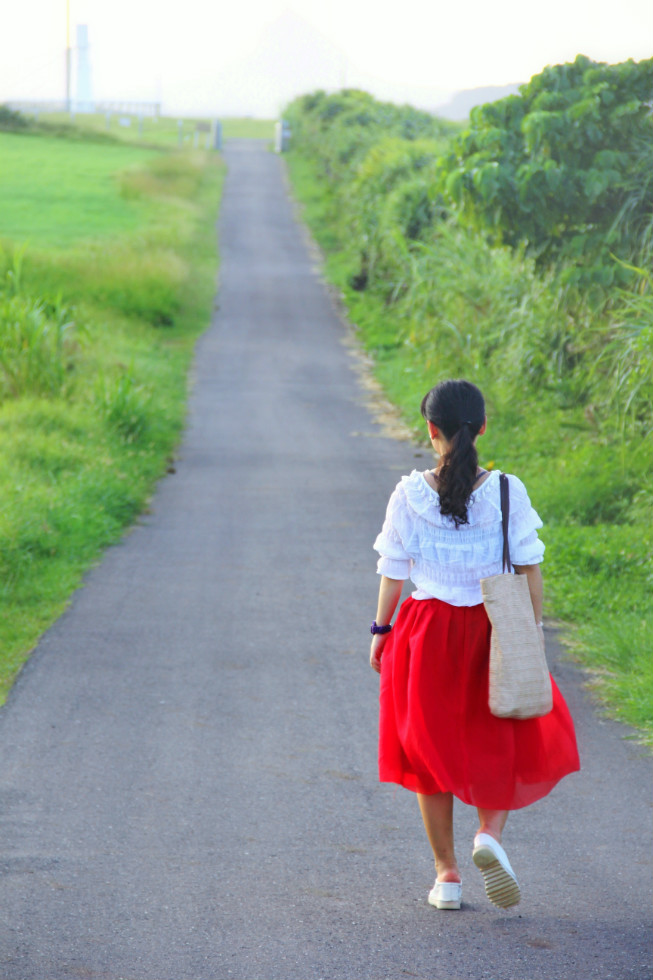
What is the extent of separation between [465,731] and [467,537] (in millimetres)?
635

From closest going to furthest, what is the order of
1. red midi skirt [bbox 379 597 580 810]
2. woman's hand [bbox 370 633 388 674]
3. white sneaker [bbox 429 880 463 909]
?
red midi skirt [bbox 379 597 580 810] < white sneaker [bbox 429 880 463 909] < woman's hand [bbox 370 633 388 674]

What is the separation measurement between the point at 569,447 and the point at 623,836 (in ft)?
22.4

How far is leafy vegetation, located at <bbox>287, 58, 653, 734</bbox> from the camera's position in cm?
735

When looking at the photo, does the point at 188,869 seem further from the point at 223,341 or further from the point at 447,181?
the point at 223,341

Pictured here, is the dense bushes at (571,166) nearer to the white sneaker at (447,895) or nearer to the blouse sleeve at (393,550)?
the blouse sleeve at (393,550)

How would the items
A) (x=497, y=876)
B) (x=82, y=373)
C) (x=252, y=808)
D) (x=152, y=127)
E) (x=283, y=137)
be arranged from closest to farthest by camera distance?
(x=497, y=876) < (x=252, y=808) < (x=82, y=373) < (x=283, y=137) < (x=152, y=127)

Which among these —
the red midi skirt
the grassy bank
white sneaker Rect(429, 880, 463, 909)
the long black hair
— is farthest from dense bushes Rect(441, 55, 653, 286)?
white sneaker Rect(429, 880, 463, 909)

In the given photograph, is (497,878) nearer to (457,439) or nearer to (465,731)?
(465,731)

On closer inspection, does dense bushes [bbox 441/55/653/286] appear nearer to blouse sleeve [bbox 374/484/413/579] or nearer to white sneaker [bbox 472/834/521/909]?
blouse sleeve [bbox 374/484/413/579]

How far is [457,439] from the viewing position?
11.7 feet

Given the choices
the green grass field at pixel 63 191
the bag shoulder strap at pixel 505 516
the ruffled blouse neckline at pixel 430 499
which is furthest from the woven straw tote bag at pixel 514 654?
the green grass field at pixel 63 191

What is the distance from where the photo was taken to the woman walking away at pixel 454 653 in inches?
139

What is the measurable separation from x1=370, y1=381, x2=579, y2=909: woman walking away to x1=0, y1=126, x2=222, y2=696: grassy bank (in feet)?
10.3

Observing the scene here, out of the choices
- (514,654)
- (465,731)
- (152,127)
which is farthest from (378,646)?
(152,127)
